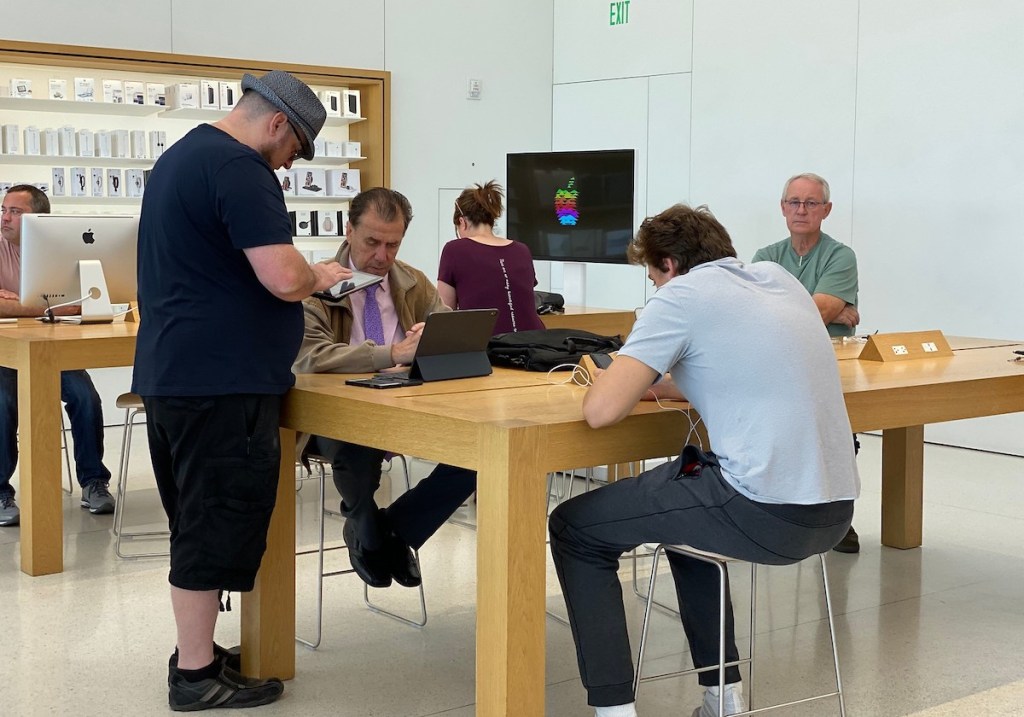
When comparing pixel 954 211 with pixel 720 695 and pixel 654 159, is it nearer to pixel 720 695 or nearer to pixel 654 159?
pixel 654 159

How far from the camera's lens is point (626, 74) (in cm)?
878

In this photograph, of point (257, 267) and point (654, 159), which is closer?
point (257, 267)

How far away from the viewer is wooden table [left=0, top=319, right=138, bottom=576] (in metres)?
4.32

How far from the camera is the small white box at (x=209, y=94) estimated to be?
25.7ft

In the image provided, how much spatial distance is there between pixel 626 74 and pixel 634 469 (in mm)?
4257

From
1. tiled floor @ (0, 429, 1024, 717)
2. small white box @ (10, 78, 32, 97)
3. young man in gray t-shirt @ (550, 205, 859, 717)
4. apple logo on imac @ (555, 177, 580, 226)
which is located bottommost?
tiled floor @ (0, 429, 1024, 717)

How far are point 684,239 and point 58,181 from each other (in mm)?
5746

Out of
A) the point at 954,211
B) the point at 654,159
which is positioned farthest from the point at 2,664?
the point at 654,159

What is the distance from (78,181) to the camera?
7566 mm

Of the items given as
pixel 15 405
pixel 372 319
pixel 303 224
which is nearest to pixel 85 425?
pixel 15 405

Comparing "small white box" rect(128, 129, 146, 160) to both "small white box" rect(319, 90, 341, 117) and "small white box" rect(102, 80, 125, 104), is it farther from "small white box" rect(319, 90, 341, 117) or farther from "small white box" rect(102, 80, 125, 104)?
"small white box" rect(319, 90, 341, 117)

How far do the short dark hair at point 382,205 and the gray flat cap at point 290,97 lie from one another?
0.65 meters

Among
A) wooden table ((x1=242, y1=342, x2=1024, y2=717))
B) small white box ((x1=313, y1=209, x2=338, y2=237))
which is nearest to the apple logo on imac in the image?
small white box ((x1=313, y1=209, x2=338, y2=237))

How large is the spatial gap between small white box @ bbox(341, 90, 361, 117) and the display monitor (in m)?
1.43
